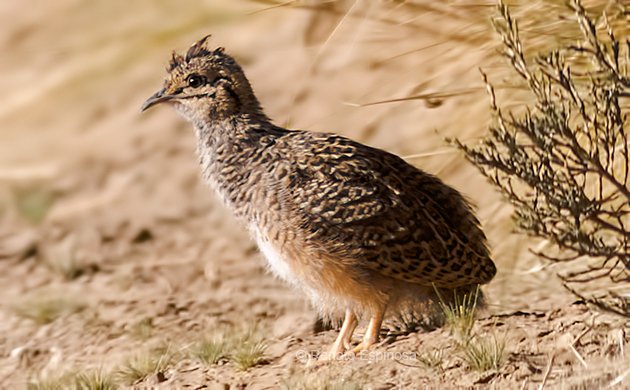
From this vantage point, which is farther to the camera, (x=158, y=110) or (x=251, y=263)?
(x=158, y=110)

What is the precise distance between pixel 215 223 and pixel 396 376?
393cm

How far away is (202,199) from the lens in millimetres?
9117

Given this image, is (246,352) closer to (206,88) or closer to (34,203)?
(206,88)

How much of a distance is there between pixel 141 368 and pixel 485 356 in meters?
1.82

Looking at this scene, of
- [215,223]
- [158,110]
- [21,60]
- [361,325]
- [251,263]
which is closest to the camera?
[361,325]

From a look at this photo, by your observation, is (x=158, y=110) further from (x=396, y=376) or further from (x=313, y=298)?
(x=396, y=376)

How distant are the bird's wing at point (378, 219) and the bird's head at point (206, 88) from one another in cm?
45

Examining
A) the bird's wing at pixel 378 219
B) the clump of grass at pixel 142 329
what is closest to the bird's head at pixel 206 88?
the bird's wing at pixel 378 219

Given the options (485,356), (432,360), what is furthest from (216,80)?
(485,356)

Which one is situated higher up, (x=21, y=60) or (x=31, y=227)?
(x=21, y=60)

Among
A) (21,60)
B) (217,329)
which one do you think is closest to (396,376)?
(217,329)

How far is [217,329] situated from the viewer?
6980mm

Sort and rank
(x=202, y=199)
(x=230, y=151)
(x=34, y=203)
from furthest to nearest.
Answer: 1. (x=34, y=203)
2. (x=202, y=199)
3. (x=230, y=151)

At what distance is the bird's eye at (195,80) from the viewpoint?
5.90 m
